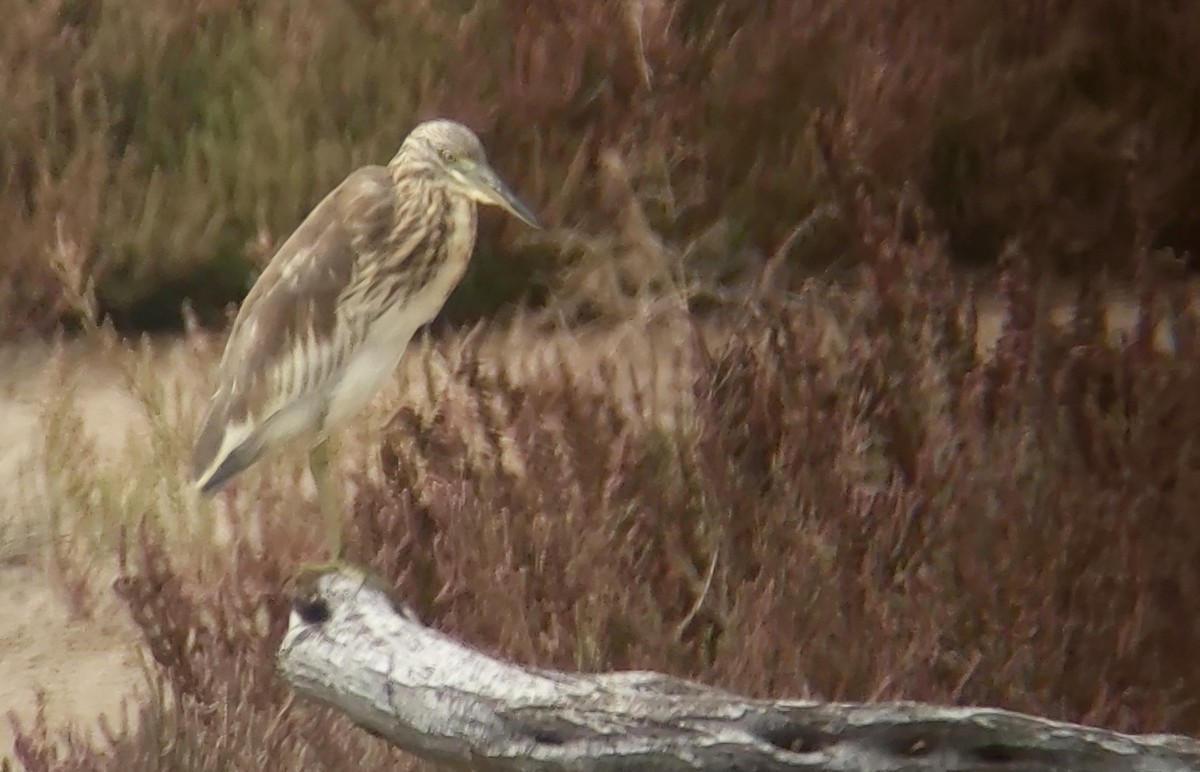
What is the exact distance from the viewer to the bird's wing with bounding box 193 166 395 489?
1.64 metres

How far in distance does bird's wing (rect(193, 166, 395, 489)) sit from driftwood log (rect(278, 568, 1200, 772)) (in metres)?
0.33

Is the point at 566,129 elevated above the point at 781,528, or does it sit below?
above

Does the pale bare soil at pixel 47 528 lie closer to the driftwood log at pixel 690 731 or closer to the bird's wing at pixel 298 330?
the bird's wing at pixel 298 330

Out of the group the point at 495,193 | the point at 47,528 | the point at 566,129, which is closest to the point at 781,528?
the point at 495,193

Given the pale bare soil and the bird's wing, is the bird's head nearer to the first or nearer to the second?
the bird's wing

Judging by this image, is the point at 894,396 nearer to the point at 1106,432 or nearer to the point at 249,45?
the point at 1106,432

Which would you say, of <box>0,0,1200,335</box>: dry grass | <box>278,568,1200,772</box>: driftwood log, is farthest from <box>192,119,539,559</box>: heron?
<box>0,0,1200,335</box>: dry grass

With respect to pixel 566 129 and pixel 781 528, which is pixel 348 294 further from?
pixel 566 129

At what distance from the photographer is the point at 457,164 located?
1647 mm

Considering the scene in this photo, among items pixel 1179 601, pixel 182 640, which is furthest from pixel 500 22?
pixel 1179 601

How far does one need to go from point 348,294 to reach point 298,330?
0.22 feet

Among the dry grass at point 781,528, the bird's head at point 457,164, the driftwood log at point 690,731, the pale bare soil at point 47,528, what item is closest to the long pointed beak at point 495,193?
the bird's head at point 457,164

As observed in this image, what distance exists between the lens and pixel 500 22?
290 centimetres

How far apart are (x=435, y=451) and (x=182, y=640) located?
19.1 inches
